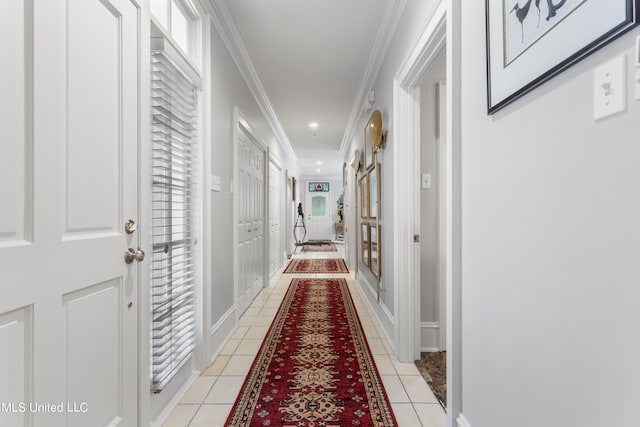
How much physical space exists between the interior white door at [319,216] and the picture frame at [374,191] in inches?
365

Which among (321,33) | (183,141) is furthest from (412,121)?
(183,141)

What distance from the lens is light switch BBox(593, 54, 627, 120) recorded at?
0.65 meters

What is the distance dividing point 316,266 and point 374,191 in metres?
3.46

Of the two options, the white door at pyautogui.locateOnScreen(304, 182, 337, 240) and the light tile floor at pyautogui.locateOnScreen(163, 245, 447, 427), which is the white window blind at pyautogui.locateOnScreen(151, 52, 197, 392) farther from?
the white door at pyautogui.locateOnScreen(304, 182, 337, 240)

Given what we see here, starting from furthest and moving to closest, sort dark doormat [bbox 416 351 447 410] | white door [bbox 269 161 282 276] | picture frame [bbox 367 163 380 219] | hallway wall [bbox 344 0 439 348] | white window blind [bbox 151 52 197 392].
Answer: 1. white door [bbox 269 161 282 276]
2. picture frame [bbox 367 163 380 219]
3. hallway wall [bbox 344 0 439 348]
4. dark doormat [bbox 416 351 447 410]
5. white window blind [bbox 151 52 197 392]

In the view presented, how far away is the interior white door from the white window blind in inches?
431

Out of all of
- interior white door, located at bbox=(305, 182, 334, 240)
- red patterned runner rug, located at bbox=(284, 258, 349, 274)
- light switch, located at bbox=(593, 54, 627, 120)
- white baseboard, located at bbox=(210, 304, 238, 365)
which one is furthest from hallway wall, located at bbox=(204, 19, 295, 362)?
interior white door, located at bbox=(305, 182, 334, 240)

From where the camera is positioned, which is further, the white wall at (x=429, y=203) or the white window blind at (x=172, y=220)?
the white wall at (x=429, y=203)

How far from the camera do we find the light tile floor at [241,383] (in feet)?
5.46

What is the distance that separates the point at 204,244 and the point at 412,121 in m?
1.66

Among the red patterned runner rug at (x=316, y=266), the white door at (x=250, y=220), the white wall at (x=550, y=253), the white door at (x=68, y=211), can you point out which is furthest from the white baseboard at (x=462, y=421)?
the red patterned runner rug at (x=316, y=266)

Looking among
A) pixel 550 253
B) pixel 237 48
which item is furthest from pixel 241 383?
pixel 237 48

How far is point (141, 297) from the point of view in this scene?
4.64 feet

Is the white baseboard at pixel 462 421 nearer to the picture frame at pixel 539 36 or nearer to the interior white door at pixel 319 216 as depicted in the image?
the picture frame at pixel 539 36
